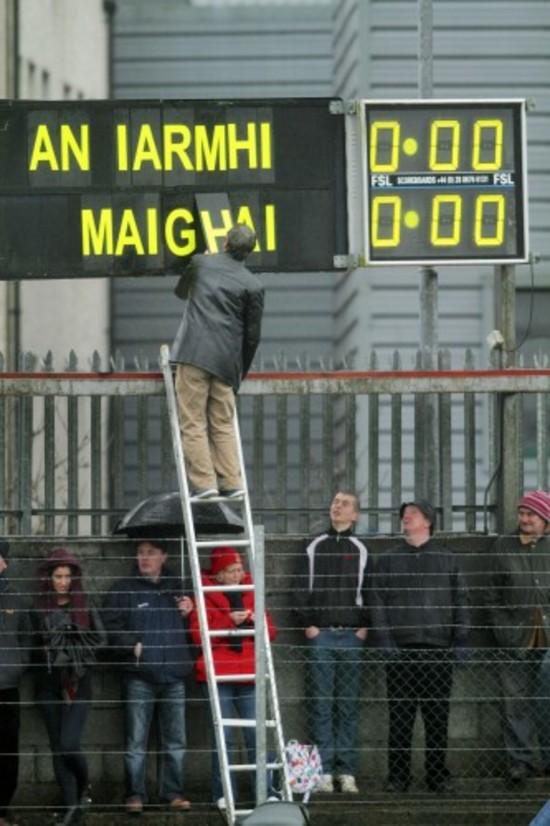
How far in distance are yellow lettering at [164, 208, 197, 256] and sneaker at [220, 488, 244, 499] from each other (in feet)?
6.85

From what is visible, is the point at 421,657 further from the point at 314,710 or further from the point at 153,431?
the point at 153,431

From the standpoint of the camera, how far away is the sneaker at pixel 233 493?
17.4 meters

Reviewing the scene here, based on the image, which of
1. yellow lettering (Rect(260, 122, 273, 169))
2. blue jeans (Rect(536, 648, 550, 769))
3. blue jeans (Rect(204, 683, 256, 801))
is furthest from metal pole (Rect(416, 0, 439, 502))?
blue jeans (Rect(204, 683, 256, 801))

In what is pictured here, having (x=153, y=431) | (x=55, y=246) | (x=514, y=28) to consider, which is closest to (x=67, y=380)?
(x=55, y=246)

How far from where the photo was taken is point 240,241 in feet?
58.0

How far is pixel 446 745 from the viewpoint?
715 inches

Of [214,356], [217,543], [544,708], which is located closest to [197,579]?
[217,543]

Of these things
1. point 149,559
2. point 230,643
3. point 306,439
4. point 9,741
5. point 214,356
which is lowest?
point 9,741

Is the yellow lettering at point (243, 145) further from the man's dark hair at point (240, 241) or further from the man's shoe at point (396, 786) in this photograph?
the man's shoe at point (396, 786)

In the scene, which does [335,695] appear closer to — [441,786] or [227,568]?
[441,786]

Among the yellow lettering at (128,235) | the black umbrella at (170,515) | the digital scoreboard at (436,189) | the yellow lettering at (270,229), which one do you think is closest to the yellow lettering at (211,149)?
the yellow lettering at (270,229)

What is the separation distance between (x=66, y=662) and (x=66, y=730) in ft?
1.65

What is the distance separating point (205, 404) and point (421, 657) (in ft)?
7.59

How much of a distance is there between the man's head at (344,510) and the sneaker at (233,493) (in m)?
0.85
